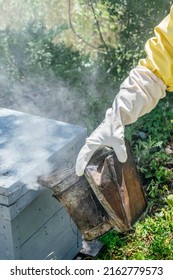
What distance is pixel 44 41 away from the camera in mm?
4859

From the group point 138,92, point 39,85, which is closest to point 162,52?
point 138,92

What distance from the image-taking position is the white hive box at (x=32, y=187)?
2.33m

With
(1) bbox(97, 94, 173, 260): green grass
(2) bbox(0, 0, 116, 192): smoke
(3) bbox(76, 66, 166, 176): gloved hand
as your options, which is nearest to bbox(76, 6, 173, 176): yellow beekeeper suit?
(3) bbox(76, 66, 166, 176): gloved hand

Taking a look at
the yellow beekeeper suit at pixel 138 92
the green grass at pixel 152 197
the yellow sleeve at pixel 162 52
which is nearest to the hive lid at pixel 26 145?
the yellow beekeeper suit at pixel 138 92

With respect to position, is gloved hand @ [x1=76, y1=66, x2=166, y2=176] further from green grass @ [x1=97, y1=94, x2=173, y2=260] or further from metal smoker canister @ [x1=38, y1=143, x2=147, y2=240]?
green grass @ [x1=97, y1=94, x2=173, y2=260]

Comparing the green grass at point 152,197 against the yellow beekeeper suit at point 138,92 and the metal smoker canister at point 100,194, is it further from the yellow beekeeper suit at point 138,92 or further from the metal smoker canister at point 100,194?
the yellow beekeeper suit at point 138,92

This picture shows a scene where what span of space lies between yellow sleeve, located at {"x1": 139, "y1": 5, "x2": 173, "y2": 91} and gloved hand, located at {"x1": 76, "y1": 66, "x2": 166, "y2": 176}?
0.04m

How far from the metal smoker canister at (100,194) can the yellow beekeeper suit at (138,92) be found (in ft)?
0.18

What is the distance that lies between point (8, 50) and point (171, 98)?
1.76 meters

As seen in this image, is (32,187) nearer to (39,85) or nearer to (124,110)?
(124,110)

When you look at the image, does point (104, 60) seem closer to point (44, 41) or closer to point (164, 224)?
point (44, 41)

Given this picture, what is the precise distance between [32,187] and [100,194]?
1.26ft
